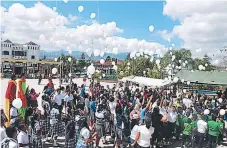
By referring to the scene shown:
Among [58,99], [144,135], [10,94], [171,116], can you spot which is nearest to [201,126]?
[171,116]

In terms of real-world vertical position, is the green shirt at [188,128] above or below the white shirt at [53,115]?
below

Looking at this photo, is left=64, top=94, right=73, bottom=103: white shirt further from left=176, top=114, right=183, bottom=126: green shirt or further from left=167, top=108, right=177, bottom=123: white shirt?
left=176, top=114, right=183, bottom=126: green shirt

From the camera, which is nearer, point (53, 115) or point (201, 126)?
point (53, 115)

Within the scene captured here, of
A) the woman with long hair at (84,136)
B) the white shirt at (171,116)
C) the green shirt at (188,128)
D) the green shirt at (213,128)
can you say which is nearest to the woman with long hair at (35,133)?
the woman with long hair at (84,136)

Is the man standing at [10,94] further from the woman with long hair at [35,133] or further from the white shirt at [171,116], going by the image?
the white shirt at [171,116]

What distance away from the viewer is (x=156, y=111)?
8.44m

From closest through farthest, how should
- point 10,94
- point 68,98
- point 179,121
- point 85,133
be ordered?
point 85,133 → point 10,94 → point 179,121 → point 68,98

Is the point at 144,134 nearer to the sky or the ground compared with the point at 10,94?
nearer to the ground

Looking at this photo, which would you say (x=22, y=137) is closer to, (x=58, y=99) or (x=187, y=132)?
(x=58, y=99)

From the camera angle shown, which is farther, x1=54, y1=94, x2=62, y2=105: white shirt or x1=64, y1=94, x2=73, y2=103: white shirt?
x1=64, y1=94, x2=73, y2=103: white shirt

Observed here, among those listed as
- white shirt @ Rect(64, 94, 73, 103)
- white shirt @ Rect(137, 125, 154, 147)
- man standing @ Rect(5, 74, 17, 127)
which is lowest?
white shirt @ Rect(137, 125, 154, 147)

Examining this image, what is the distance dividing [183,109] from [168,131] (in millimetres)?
1305

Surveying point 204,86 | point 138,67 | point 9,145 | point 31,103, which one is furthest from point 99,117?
point 138,67

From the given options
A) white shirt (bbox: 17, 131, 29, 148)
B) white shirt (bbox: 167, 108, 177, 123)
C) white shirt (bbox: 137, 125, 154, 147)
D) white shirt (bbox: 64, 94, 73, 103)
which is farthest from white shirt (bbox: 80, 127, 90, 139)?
white shirt (bbox: 64, 94, 73, 103)
